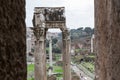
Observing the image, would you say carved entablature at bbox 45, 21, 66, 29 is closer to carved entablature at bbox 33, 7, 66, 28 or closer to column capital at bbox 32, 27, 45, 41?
carved entablature at bbox 33, 7, 66, 28

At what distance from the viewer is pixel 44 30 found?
1558 cm

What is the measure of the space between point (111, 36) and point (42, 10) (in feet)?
35.2

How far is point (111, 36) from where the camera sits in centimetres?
461

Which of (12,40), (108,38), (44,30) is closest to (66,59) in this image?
(44,30)

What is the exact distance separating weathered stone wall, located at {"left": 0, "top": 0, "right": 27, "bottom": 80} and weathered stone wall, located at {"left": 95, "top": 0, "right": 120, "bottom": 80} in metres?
2.89

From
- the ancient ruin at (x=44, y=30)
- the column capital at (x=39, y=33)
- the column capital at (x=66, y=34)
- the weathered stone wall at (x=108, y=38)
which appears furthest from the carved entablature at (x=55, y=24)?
the weathered stone wall at (x=108, y=38)

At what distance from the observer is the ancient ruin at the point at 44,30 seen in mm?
14484

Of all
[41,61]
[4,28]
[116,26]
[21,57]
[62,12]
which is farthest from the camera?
[62,12]

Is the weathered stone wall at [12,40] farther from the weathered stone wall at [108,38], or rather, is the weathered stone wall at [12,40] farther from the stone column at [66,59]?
the stone column at [66,59]

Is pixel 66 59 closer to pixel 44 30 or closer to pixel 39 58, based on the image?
pixel 44 30

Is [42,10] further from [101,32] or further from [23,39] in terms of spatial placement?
[23,39]

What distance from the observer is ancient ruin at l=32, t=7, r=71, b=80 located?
14484 mm

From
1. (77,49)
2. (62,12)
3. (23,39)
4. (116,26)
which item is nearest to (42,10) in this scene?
(62,12)

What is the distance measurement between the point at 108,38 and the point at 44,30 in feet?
35.4
